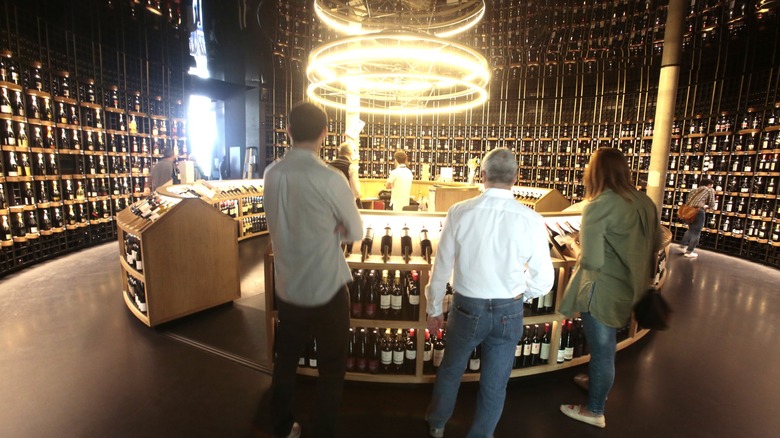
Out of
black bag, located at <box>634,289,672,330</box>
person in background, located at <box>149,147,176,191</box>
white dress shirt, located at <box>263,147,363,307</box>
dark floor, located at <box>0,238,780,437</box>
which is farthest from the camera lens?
person in background, located at <box>149,147,176,191</box>

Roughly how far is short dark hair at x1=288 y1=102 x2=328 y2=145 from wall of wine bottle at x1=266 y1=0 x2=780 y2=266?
290 inches

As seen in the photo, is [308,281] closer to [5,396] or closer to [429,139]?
[5,396]

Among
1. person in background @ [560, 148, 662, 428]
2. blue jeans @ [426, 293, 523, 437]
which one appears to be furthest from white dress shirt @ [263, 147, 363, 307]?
person in background @ [560, 148, 662, 428]

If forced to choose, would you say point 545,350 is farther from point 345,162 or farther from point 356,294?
point 345,162

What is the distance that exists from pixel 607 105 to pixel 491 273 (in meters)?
9.48

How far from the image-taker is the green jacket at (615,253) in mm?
2080

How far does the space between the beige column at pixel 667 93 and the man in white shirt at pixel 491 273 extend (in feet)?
21.6

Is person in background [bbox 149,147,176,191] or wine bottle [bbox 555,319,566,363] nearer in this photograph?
wine bottle [bbox 555,319,566,363]

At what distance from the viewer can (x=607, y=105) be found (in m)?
9.38

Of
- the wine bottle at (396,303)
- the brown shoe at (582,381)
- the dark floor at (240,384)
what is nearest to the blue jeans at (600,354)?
the dark floor at (240,384)

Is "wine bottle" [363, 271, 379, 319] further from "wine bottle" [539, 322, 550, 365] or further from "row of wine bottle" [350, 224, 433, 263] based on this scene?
"wine bottle" [539, 322, 550, 365]

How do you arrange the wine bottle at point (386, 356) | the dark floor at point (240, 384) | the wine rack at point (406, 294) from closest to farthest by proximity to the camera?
the dark floor at point (240, 384)
the wine rack at point (406, 294)
the wine bottle at point (386, 356)

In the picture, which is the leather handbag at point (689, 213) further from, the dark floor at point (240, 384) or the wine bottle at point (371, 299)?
the wine bottle at point (371, 299)

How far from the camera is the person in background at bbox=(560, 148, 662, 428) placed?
2086mm
